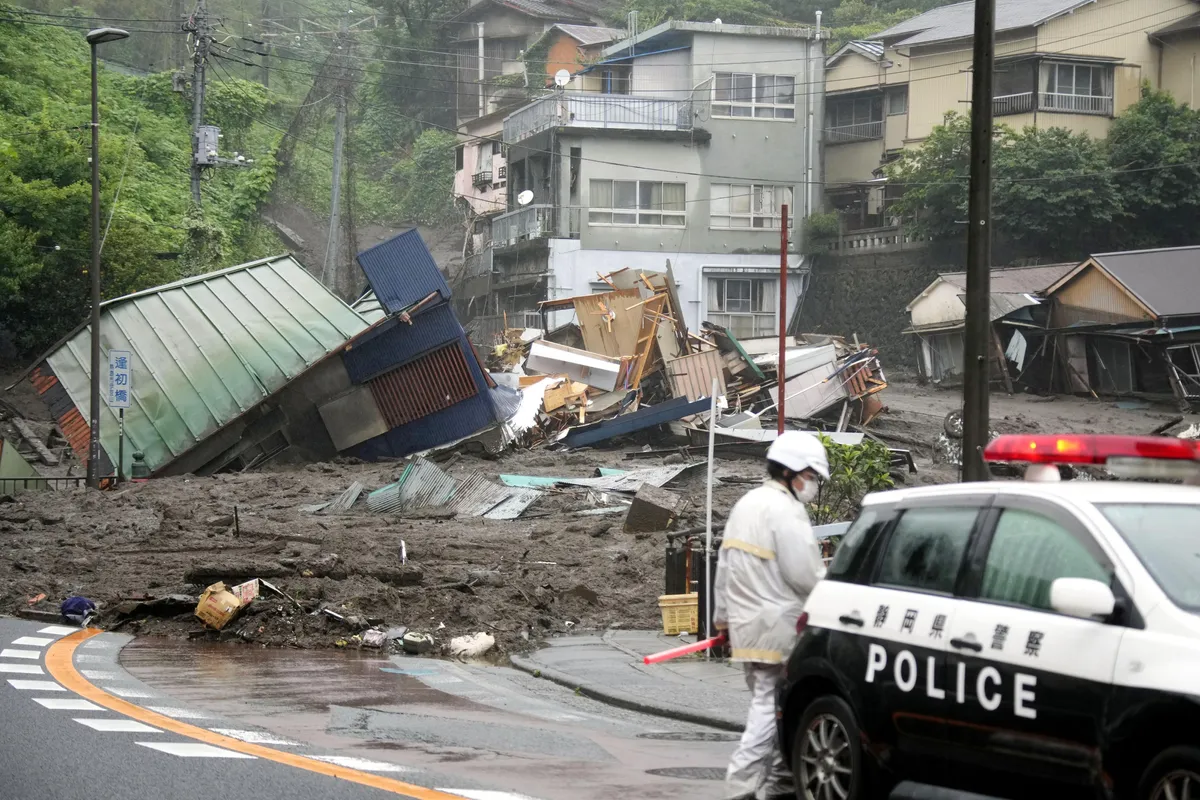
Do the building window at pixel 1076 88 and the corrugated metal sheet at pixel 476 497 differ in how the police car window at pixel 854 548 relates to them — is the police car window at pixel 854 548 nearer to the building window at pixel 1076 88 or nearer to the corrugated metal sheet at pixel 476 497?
the corrugated metal sheet at pixel 476 497

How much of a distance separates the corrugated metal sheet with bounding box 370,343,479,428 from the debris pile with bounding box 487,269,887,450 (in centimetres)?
164

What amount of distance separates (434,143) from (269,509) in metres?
48.2

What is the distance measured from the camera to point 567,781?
7.24 metres

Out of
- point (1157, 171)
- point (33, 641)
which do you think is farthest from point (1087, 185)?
point (33, 641)

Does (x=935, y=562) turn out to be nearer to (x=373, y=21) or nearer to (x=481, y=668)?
(x=481, y=668)

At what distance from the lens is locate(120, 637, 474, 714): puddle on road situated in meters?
10.1

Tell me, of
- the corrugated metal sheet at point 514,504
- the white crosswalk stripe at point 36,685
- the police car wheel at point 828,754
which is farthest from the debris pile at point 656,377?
the police car wheel at point 828,754

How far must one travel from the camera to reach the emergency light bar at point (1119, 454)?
5.62m

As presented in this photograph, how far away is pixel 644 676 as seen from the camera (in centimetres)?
1146

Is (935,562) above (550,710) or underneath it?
above

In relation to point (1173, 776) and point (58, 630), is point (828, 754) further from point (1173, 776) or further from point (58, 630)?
point (58, 630)

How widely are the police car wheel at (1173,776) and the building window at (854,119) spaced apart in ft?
166

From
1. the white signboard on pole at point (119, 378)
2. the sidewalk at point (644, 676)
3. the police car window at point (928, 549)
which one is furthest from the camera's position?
the white signboard on pole at point (119, 378)

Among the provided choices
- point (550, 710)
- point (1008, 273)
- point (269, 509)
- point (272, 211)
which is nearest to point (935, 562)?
point (550, 710)
